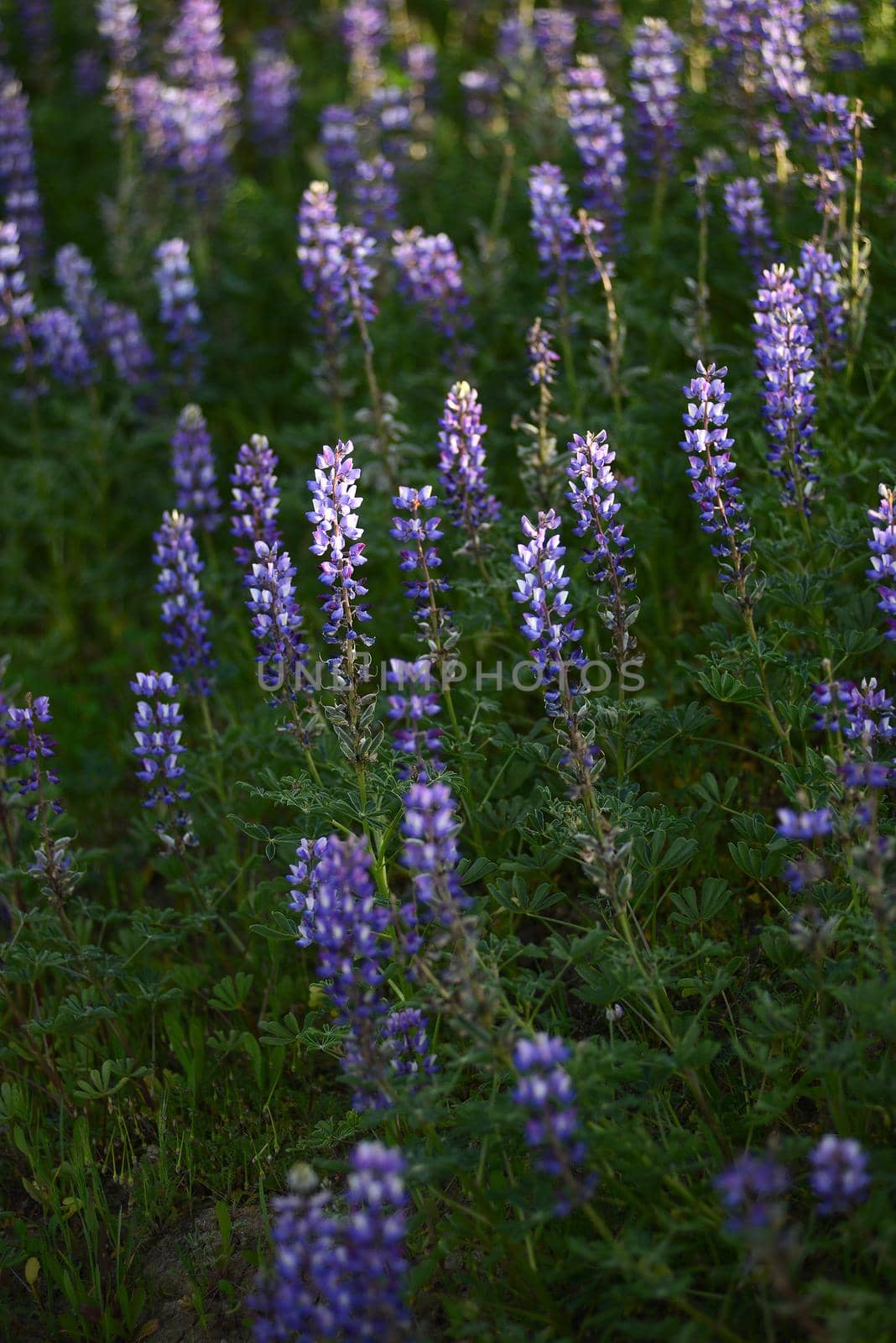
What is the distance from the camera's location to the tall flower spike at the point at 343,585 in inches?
127

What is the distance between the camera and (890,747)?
129 inches

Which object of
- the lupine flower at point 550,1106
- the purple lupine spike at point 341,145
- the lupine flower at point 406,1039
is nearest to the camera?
the lupine flower at point 550,1106

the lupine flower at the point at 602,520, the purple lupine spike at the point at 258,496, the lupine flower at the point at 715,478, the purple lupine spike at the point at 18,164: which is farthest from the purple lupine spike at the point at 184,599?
the purple lupine spike at the point at 18,164

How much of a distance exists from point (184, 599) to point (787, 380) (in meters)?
2.05

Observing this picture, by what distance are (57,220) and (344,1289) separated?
301 inches

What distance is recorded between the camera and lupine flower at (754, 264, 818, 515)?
364 centimetres

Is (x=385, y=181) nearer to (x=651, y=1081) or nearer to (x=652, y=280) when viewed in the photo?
(x=652, y=280)

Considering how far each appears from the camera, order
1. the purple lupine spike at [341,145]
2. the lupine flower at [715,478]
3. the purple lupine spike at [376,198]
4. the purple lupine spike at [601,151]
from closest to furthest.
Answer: the lupine flower at [715,478]
the purple lupine spike at [601,151]
the purple lupine spike at [376,198]
the purple lupine spike at [341,145]

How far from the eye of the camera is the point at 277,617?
3.41 metres

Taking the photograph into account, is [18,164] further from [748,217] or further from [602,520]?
[602,520]

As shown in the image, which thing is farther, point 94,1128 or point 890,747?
point 94,1128

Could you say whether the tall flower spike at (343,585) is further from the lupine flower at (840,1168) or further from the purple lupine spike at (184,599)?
the lupine flower at (840,1168)

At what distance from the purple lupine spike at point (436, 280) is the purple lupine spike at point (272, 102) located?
3192 mm

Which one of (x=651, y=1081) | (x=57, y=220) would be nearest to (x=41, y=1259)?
(x=651, y=1081)
